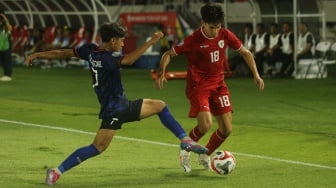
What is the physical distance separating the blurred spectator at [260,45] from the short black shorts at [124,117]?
1954 cm

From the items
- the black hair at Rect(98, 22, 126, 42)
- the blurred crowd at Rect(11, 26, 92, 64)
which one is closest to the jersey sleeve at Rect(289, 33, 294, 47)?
the blurred crowd at Rect(11, 26, 92, 64)

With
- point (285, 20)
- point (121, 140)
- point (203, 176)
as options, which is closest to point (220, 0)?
point (285, 20)

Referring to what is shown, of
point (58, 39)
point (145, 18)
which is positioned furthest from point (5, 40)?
point (145, 18)

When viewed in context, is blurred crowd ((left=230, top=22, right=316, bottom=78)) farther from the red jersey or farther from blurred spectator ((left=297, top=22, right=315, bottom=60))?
the red jersey

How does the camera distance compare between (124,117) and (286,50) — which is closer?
(124,117)

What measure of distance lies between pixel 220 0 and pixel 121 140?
92.3ft

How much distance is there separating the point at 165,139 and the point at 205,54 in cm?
371

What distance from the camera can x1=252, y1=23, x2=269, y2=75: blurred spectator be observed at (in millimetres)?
30906

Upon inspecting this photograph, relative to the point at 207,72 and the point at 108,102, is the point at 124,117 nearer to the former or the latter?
the point at 108,102

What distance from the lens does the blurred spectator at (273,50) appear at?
100ft

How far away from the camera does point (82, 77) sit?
3191 centimetres

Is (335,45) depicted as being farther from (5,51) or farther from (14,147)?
(14,147)

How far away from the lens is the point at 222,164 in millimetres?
11852

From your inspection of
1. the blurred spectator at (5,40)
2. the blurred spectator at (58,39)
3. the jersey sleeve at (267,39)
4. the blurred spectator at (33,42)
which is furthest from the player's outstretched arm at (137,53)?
the blurred spectator at (33,42)
